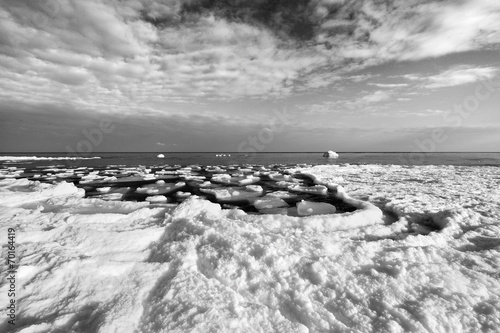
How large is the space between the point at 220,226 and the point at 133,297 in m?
1.88

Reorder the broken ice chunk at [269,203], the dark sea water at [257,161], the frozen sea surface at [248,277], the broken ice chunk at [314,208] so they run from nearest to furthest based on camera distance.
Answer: the frozen sea surface at [248,277]
the broken ice chunk at [314,208]
the broken ice chunk at [269,203]
the dark sea water at [257,161]

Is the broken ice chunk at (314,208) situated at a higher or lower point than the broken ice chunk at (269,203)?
higher

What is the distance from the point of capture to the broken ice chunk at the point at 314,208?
20.9ft

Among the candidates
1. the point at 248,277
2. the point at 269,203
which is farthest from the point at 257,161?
the point at 248,277

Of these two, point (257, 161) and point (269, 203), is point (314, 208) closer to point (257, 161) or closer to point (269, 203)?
point (269, 203)

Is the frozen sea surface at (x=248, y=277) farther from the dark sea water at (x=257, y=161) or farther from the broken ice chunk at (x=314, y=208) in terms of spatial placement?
the dark sea water at (x=257, y=161)

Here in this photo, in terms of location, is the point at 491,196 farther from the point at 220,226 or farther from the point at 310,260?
the point at 220,226

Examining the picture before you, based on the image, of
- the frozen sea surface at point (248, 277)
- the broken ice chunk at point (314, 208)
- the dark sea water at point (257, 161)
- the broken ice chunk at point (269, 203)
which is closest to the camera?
the frozen sea surface at point (248, 277)

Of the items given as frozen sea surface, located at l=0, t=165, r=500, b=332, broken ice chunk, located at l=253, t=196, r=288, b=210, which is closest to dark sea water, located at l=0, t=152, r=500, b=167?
broken ice chunk, located at l=253, t=196, r=288, b=210

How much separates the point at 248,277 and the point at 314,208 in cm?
434

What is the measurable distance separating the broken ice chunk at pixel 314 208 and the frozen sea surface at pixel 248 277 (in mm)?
1535

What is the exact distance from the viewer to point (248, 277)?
2914 millimetres

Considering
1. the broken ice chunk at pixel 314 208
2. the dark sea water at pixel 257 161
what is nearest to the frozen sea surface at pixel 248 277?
the broken ice chunk at pixel 314 208

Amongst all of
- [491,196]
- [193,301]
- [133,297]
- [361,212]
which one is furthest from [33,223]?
[491,196]
